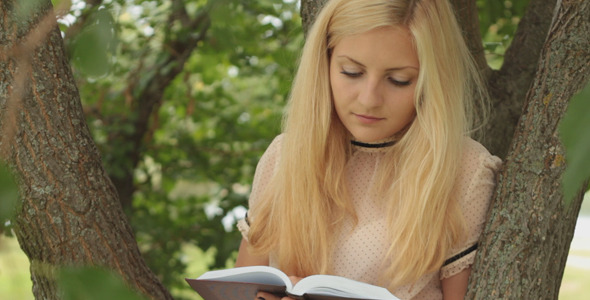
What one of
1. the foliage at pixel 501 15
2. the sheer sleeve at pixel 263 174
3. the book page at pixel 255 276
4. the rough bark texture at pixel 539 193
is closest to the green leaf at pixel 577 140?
the rough bark texture at pixel 539 193

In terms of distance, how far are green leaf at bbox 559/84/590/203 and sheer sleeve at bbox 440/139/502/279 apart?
3.64ft

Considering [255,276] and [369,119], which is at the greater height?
[369,119]

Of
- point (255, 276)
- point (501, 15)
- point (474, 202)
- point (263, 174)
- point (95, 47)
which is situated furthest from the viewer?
point (501, 15)

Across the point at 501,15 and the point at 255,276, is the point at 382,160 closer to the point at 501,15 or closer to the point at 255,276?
the point at 255,276

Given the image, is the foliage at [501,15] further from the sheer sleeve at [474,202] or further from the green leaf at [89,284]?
the green leaf at [89,284]

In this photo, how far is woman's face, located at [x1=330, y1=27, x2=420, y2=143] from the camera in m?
1.57

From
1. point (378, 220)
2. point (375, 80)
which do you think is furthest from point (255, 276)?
point (375, 80)

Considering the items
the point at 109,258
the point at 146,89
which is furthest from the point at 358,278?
the point at 146,89

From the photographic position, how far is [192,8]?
3.63m

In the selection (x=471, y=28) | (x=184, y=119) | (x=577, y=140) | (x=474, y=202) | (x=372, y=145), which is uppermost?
(x=577, y=140)

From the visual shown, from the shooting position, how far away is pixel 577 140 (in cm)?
50

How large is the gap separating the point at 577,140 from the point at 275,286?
1.01m

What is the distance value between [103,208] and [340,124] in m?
0.69

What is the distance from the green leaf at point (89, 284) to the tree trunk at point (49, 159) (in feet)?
2.88
